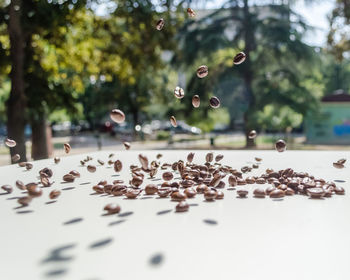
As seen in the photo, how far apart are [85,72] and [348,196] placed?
36.0 feet

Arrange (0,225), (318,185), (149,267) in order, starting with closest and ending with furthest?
(149,267), (0,225), (318,185)

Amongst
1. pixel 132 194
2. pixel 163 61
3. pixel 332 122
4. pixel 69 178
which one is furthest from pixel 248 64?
pixel 132 194

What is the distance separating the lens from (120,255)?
98cm

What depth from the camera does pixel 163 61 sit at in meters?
13.2

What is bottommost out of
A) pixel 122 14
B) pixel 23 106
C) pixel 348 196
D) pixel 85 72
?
pixel 348 196

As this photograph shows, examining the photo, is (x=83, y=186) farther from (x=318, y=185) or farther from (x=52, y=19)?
(x=52, y=19)

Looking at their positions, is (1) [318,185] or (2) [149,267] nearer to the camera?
(2) [149,267]

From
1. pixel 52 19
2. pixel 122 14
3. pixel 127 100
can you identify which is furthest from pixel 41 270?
pixel 127 100

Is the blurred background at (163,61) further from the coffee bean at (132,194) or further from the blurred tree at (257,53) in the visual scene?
the coffee bean at (132,194)

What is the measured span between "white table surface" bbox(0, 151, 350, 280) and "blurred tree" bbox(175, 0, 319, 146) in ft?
45.5

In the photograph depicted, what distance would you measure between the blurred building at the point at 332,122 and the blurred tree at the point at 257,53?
206 inches

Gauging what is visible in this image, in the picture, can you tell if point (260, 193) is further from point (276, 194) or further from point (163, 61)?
point (163, 61)

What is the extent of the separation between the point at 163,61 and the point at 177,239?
40.9 ft

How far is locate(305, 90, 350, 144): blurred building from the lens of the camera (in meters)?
20.1
